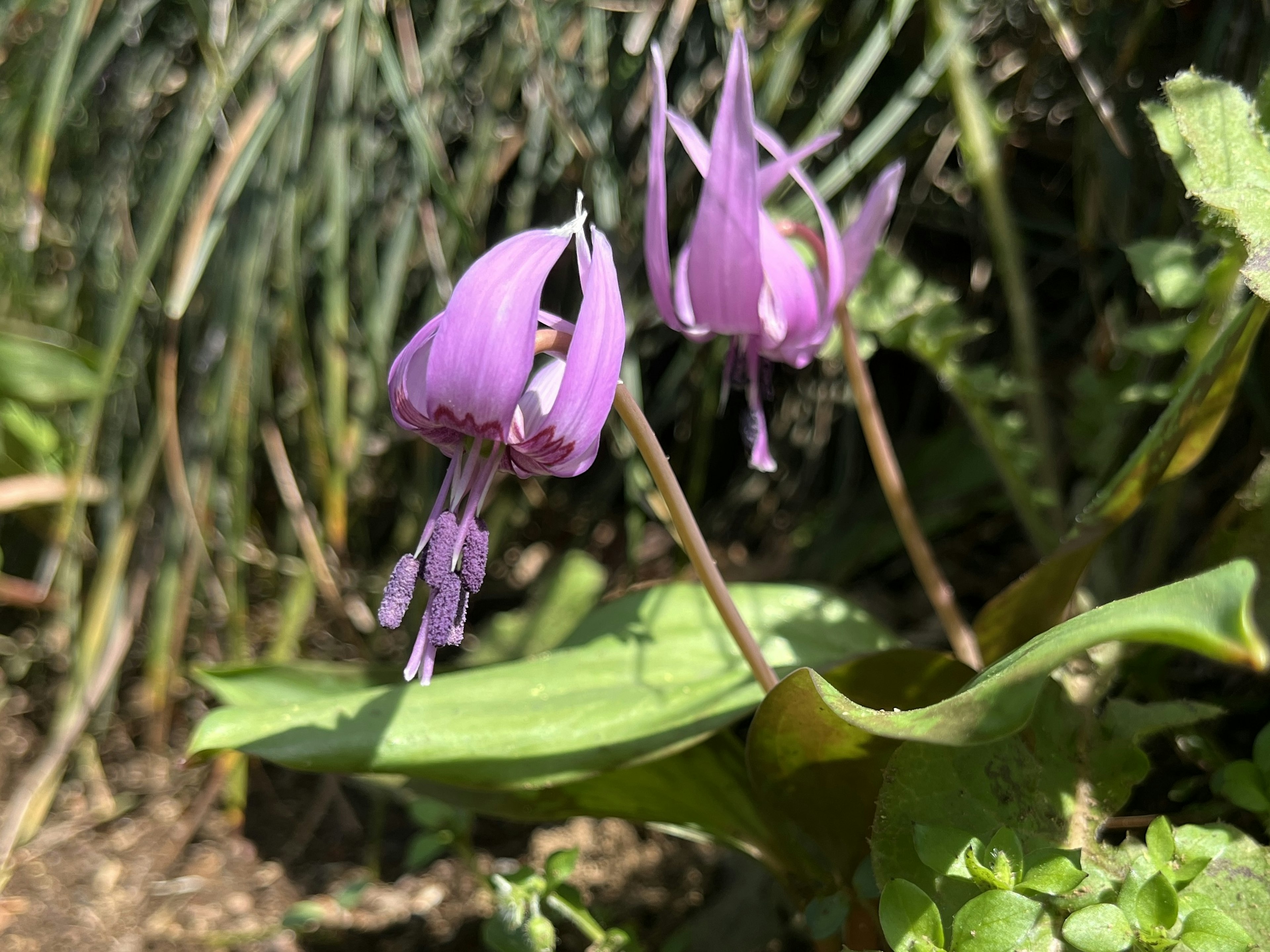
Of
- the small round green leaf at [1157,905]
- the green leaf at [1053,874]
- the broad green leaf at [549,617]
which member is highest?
the green leaf at [1053,874]

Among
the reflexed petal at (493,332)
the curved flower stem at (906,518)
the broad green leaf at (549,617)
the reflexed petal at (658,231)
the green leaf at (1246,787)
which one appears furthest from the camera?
the broad green leaf at (549,617)

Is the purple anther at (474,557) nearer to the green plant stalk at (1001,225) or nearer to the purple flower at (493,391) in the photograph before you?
the purple flower at (493,391)

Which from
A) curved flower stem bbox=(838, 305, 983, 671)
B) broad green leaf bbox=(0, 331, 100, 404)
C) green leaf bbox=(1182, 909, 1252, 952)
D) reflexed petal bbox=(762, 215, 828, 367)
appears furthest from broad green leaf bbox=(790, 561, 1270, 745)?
broad green leaf bbox=(0, 331, 100, 404)

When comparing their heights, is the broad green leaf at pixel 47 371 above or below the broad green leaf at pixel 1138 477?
above

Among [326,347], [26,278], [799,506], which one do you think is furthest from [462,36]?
[799,506]

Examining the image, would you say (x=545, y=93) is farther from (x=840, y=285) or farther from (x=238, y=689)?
(x=238, y=689)

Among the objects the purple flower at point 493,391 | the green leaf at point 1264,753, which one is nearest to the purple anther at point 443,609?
the purple flower at point 493,391

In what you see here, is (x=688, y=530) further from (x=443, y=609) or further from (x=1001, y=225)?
(x=1001, y=225)
